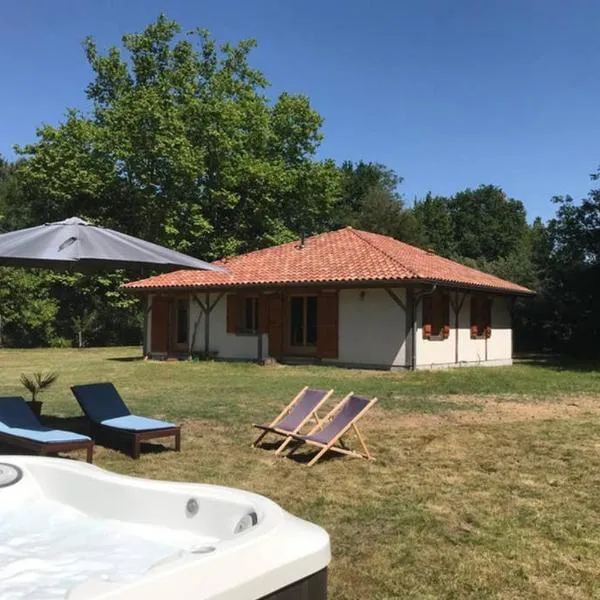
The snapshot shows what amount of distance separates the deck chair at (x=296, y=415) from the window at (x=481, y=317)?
13.4 m

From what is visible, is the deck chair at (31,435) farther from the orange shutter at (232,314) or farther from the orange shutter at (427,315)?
the orange shutter at (232,314)

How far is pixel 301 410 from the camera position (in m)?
7.48

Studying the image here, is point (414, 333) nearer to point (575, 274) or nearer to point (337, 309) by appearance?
point (337, 309)

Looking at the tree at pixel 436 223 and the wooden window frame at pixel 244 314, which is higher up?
the tree at pixel 436 223

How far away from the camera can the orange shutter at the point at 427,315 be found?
57.1ft

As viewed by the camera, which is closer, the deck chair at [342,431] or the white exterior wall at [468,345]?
the deck chair at [342,431]

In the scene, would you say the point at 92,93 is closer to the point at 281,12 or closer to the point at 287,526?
the point at 281,12

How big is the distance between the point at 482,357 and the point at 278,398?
11.4 m

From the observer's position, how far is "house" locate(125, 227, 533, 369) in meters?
17.0

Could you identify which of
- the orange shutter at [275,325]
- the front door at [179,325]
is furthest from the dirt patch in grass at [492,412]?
the front door at [179,325]

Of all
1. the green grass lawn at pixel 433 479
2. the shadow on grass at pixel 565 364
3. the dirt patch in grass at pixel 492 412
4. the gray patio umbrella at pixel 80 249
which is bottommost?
the green grass lawn at pixel 433 479

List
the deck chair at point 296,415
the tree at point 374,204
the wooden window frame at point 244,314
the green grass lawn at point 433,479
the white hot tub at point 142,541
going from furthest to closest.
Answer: the tree at point 374,204, the wooden window frame at point 244,314, the deck chair at point 296,415, the green grass lawn at point 433,479, the white hot tub at point 142,541

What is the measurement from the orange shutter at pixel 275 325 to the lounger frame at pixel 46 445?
41.7 ft

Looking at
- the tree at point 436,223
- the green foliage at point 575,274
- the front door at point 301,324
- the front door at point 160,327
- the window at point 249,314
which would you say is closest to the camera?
the front door at point 301,324
